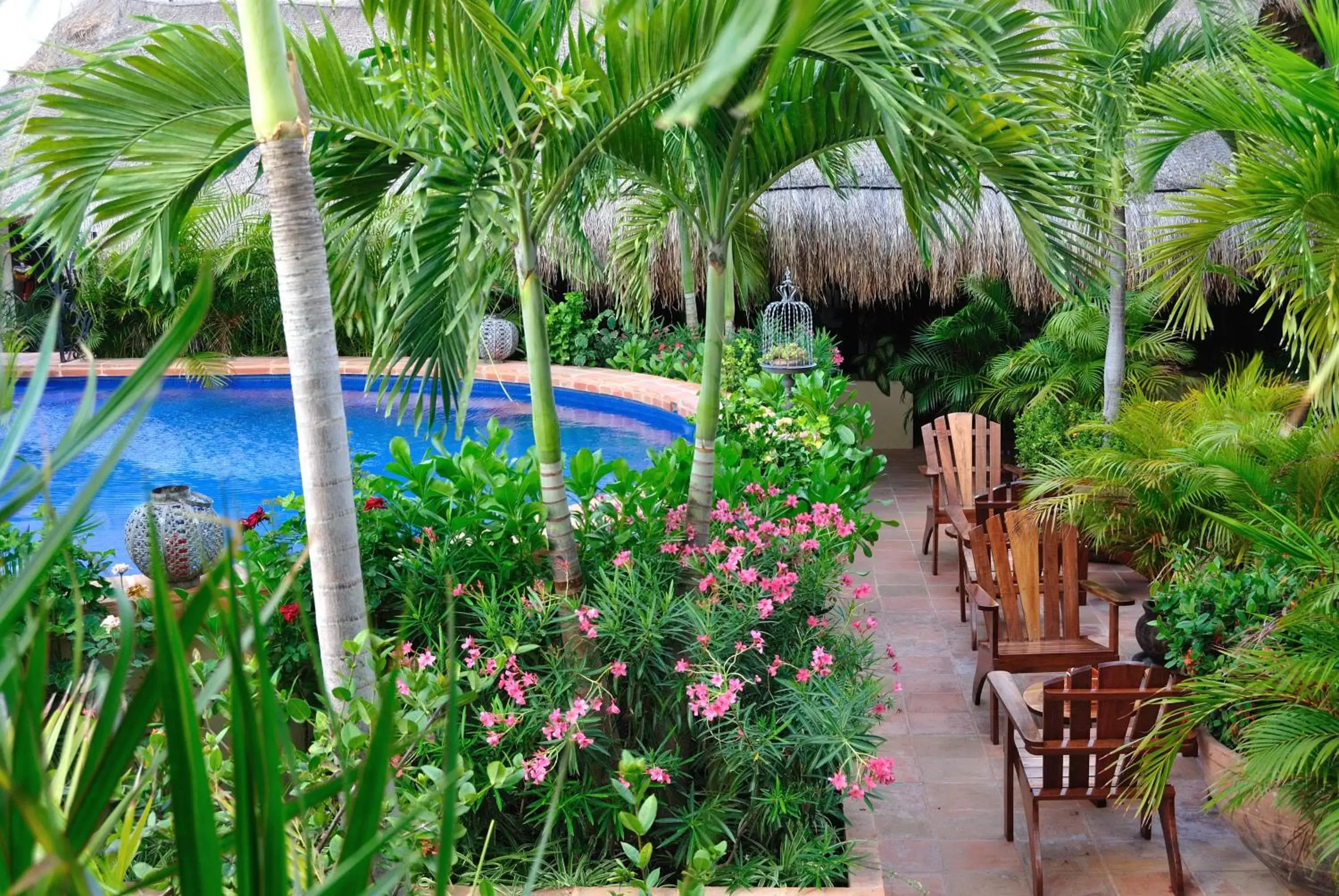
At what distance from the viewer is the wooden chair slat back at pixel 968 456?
677 cm

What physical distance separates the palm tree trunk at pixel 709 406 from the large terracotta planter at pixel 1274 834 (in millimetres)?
1637

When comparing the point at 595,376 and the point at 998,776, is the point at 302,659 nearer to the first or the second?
the point at 998,776

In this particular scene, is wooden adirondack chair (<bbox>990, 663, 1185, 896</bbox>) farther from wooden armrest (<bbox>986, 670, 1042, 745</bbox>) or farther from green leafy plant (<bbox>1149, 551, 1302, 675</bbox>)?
green leafy plant (<bbox>1149, 551, 1302, 675</bbox>)

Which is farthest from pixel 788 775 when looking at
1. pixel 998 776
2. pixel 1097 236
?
pixel 1097 236

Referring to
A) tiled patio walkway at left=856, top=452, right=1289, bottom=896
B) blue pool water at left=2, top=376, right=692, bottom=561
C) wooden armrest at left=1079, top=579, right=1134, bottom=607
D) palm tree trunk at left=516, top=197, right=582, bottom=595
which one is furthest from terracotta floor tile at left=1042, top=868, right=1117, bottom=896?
blue pool water at left=2, top=376, right=692, bottom=561

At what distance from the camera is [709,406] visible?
134 inches

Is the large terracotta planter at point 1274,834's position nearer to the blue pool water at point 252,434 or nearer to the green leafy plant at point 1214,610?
the green leafy plant at point 1214,610

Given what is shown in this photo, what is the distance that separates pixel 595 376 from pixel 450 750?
33.6ft

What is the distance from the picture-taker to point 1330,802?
2973mm

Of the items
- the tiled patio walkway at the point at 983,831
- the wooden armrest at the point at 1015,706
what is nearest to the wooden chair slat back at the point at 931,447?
the tiled patio walkway at the point at 983,831

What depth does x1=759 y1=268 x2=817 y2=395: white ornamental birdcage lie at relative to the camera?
8.23 m

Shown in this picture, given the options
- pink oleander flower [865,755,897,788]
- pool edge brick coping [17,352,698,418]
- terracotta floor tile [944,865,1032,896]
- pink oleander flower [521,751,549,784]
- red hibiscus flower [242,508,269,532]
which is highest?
pool edge brick coping [17,352,698,418]

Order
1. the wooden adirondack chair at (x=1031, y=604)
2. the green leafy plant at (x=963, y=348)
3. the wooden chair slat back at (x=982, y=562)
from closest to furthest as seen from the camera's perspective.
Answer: the wooden adirondack chair at (x=1031, y=604)
the wooden chair slat back at (x=982, y=562)
the green leafy plant at (x=963, y=348)

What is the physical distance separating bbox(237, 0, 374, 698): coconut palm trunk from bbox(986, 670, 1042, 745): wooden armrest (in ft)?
6.89
